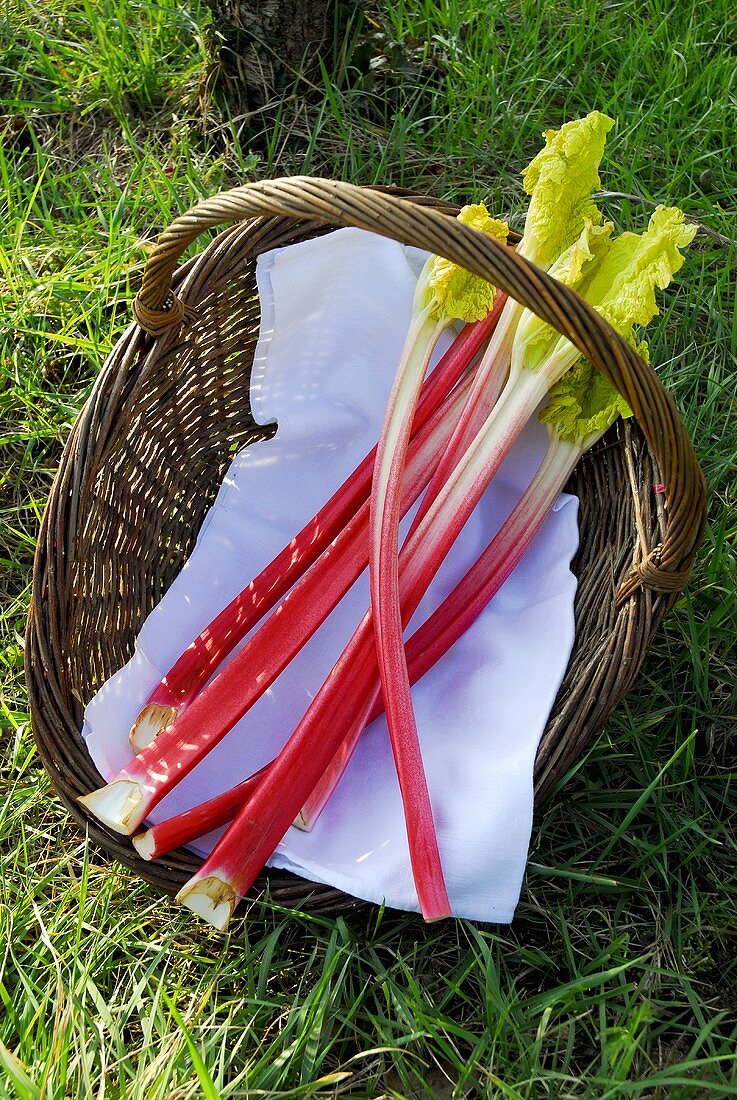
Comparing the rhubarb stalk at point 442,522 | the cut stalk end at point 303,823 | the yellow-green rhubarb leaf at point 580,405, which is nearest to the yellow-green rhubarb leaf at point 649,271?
the rhubarb stalk at point 442,522

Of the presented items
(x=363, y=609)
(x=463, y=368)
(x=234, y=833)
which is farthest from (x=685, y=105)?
(x=234, y=833)

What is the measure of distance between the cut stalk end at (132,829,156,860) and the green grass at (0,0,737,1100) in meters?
0.14

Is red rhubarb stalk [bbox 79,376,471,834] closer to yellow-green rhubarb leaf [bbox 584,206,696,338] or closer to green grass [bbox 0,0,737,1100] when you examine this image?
green grass [bbox 0,0,737,1100]

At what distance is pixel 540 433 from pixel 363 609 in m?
0.45

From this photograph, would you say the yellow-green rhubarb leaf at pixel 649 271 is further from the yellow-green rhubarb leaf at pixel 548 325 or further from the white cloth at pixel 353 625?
the white cloth at pixel 353 625

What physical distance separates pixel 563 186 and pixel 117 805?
1.23 m

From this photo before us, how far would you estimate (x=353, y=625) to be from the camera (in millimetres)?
1771

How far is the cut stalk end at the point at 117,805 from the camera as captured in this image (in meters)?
1.43

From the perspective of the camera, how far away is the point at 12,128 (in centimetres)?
258

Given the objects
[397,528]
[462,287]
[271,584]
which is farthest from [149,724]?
[462,287]

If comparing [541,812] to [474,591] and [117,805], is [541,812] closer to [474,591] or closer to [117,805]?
[474,591]

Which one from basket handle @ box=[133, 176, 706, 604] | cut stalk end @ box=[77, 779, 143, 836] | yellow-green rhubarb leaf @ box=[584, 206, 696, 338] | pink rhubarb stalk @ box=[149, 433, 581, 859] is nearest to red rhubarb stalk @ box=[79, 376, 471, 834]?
cut stalk end @ box=[77, 779, 143, 836]

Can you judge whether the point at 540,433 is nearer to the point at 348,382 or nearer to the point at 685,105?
the point at 348,382

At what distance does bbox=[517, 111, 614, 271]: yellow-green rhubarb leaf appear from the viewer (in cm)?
164
